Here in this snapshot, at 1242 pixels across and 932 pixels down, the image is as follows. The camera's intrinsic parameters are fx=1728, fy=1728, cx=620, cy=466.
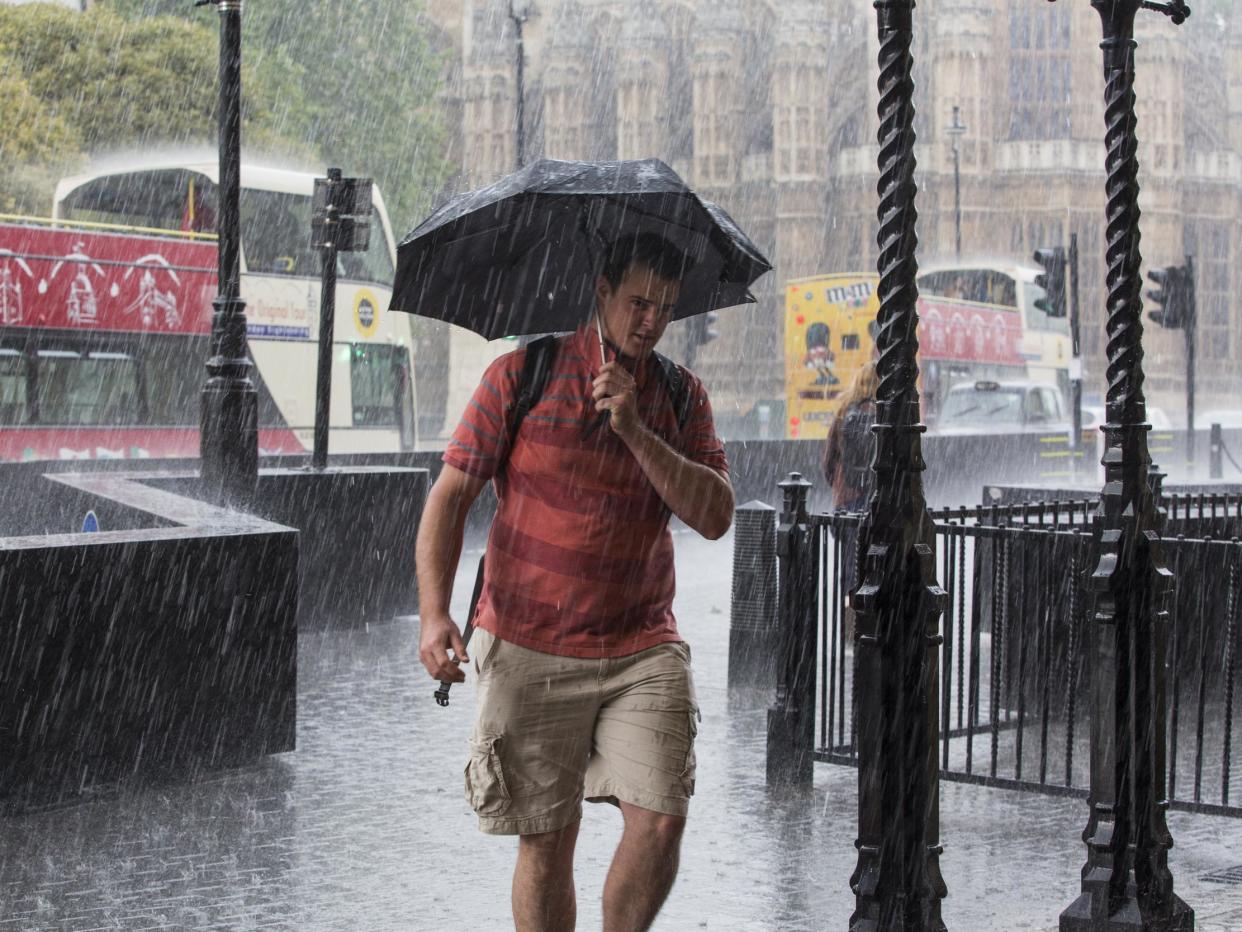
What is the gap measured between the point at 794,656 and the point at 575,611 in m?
3.42

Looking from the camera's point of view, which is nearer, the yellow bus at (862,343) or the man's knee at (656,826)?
the man's knee at (656,826)

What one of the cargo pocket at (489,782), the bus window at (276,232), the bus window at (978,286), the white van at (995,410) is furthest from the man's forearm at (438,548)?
the bus window at (978,286)

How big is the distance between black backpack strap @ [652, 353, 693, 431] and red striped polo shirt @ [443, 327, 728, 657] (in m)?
0.08

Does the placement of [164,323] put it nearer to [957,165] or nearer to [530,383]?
[530,383]

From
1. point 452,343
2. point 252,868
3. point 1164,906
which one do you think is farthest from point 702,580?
point 452,343

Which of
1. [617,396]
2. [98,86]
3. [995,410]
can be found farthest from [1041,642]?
[98,86]

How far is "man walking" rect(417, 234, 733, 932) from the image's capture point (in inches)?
159

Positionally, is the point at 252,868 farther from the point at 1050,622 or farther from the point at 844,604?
the point at 1050,622

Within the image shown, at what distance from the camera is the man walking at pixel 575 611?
4043 mm

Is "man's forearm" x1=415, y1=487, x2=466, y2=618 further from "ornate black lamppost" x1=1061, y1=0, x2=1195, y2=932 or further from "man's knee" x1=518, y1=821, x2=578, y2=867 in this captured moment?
"ornate black lamppost" x1=1061, y1=0, x2=1195, y2=932

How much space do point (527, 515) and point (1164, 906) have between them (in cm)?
214

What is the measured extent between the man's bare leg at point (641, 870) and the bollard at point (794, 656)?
332 centimetres

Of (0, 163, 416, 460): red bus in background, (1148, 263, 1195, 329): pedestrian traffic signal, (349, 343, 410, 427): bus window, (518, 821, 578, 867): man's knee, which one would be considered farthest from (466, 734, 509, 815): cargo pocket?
(1148, 263, 1195, 329): pedestrian traffic signal

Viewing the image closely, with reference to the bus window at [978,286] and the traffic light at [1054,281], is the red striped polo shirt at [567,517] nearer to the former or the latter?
the traffic light at [1054,281]
